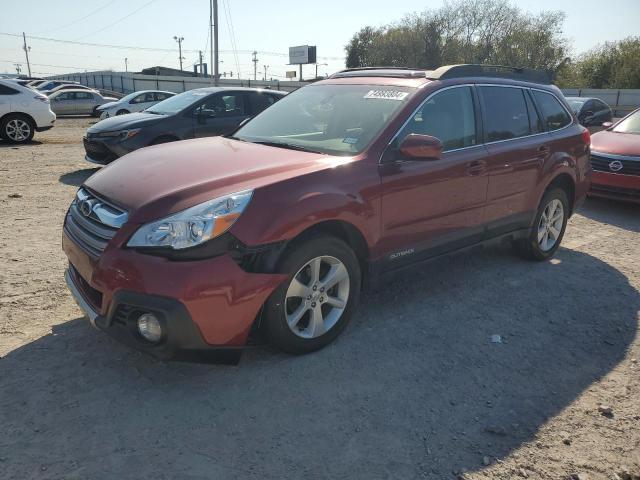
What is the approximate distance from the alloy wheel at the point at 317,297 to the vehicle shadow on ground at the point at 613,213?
5.20m

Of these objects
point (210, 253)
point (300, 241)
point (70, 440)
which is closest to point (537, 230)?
point (300, 241)

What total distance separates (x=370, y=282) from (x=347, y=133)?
1.11 meters

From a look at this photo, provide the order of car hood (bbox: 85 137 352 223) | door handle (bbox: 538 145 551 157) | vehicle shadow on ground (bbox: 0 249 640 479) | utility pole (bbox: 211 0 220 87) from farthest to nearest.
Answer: utility pole (bbox: 211 0 220 87), door handle (bbox: 538 145 551 157), car hood (bbox: 85 137 352 223), vehicle shadow on ground (bbox: 0 249 640 479)

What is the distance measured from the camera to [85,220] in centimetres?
323

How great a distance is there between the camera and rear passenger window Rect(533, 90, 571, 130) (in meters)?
5.17

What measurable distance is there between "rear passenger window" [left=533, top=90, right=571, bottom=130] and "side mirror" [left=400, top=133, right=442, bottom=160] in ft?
7.33

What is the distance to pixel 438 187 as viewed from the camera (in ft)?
12.9

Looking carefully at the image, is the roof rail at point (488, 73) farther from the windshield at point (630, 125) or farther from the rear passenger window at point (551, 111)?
the windshield at point (630, 125)

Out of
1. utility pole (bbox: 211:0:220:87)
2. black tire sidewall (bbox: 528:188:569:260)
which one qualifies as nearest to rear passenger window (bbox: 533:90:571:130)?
black tire sidewall (bbox: 528:188:569:260)

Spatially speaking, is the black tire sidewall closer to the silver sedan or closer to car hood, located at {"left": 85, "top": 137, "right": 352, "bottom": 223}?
car hood, located at {"left": 85, "top": 137, "right": 352, "bottom": 223}

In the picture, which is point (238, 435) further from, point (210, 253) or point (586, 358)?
point (586, 358)

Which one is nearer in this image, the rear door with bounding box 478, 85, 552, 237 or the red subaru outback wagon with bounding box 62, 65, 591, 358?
the red subaru outback wagon with bounding box 62, 65, 591, 358

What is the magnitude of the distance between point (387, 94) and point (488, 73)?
1.29m

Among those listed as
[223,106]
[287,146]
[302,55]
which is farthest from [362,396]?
[302,55]
